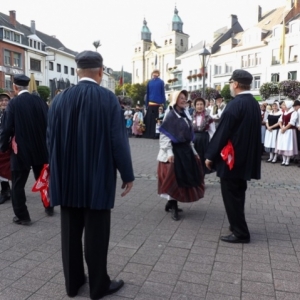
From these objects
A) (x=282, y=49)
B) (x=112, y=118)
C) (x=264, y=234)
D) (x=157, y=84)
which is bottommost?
(x=264, y=234)

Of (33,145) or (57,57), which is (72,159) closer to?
(33,145)

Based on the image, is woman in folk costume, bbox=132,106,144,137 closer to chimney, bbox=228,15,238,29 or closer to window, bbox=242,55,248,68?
window, bbox=242,55,248,68

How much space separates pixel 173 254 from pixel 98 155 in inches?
68.2

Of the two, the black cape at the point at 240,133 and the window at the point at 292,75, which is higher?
the window at the point at 292,75

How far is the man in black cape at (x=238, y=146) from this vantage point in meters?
4.11

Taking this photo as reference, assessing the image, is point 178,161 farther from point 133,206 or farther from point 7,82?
point 7,82

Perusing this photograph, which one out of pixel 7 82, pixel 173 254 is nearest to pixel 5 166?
pixel 173 254

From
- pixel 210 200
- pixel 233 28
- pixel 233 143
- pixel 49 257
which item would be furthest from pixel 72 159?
pixel 233 28

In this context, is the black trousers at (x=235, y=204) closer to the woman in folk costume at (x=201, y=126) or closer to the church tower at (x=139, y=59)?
the woman in folk costume at (x=201, y=126)

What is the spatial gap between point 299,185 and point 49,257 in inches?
233

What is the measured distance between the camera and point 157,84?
14531mm

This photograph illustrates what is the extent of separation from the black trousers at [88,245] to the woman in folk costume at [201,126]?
4262 millimetres

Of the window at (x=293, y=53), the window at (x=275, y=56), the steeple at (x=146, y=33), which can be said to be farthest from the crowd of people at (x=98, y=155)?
the steeple at (x=146, y=33)

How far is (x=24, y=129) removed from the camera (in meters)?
4.80
